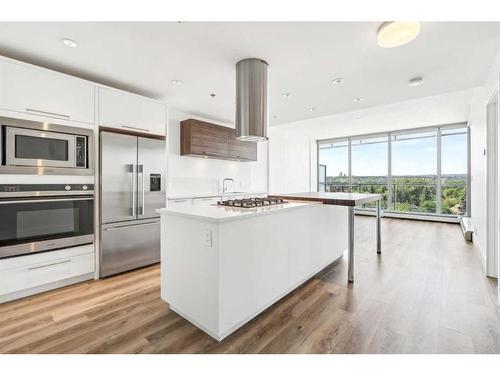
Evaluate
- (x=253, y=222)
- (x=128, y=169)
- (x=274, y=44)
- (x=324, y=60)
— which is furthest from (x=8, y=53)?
(x=324, y=60)

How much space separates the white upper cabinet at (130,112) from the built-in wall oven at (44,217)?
2.66 feet

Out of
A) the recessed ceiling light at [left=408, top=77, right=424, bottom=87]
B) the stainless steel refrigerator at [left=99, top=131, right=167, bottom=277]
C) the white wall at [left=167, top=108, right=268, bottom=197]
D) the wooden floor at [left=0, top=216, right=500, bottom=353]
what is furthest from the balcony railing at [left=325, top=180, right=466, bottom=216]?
the stainless steel refrigerator at [left=99, top=131, right=167, bottom=277]

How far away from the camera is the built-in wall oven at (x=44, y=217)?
2.09m

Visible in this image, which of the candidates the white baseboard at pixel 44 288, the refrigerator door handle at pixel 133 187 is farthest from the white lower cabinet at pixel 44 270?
the refrigerator door handle at pixel 133 187

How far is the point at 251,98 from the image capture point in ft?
7.68

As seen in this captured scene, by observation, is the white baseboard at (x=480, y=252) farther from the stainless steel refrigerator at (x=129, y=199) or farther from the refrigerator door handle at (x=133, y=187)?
the refrigerator door handle at (x=133, y=187)

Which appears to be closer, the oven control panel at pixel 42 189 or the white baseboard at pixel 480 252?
the oven control panel at pixel 42 189

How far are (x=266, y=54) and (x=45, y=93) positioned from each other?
2.16 meters

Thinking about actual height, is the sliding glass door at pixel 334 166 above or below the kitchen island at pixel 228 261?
above

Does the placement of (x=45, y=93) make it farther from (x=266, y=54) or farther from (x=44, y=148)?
(x=266, y=54)

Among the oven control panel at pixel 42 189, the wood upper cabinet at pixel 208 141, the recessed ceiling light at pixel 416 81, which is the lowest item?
the oven control panel at pixel 42 189

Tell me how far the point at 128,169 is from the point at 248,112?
5.27 feet
